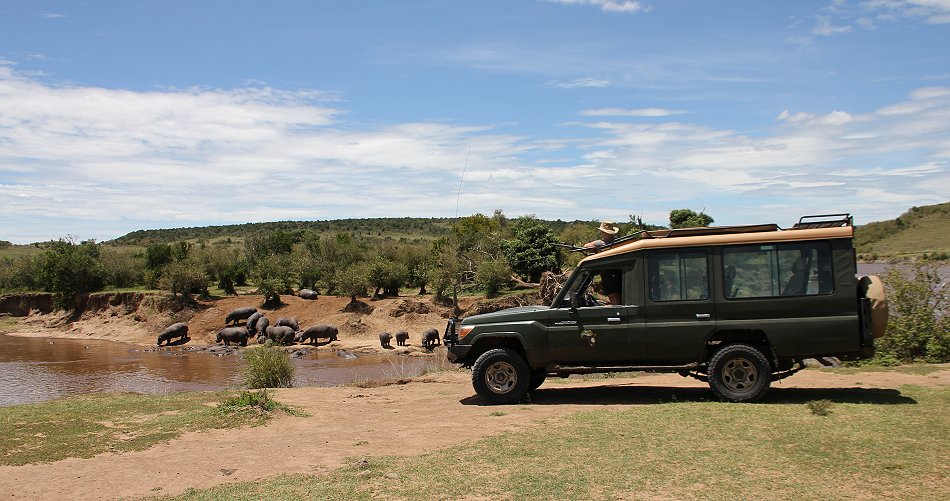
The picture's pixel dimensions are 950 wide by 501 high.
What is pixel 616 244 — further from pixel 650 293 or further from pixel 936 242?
pixel 936 242

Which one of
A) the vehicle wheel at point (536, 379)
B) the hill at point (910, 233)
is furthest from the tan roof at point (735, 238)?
the hill at point (910, 233)

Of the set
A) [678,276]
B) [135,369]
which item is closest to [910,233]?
[135,369]

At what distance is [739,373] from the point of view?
1095 centimetres

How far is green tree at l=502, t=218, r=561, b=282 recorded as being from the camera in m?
45.8

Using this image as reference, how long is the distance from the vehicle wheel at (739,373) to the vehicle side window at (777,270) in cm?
89

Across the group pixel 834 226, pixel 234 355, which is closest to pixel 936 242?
pixel 234 355

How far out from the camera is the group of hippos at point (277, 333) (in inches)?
1451

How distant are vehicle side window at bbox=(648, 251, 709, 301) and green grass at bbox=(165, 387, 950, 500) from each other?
6.42ft

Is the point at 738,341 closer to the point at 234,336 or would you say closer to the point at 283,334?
the point at 283,334

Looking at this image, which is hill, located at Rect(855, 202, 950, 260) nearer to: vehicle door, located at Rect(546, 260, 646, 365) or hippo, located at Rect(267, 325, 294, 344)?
hippo, located at Rect(267, 325, 294, 344)

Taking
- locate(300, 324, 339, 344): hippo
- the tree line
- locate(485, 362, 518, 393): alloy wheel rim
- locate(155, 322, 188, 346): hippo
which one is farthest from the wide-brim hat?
locate(155, 322, 188, 346): hippo

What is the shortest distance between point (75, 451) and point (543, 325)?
23.0 feet

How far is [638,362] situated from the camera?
11.4m

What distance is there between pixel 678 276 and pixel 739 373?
5.76ft
